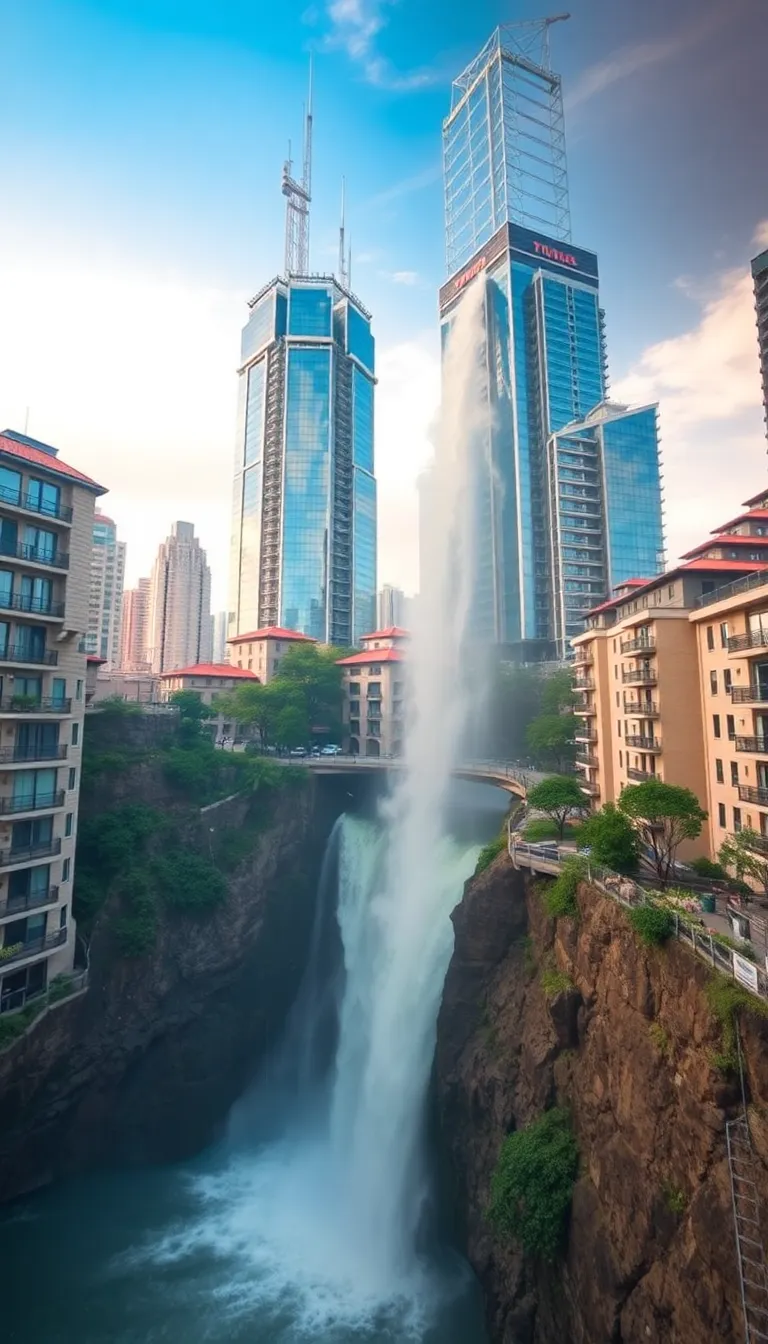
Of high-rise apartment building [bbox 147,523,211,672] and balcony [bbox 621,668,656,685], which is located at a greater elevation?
high-rise apartment building [bbox 147,523,211,672]

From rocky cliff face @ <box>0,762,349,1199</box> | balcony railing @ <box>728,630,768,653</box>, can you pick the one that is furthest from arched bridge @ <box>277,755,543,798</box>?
balcony railing @ <box>728,630,768,653</box>

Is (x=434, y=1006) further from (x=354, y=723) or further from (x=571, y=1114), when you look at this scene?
(x=354, y=723)

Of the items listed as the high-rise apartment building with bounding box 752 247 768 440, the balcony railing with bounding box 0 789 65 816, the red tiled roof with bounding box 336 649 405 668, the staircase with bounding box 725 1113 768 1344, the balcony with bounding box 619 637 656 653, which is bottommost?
the staircase with bounding box 725 1113 768 1344

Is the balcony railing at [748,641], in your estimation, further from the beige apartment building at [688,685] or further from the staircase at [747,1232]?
the staircase at [747,1232]

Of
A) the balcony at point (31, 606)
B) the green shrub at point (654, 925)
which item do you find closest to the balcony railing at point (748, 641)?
the green shrub at point (654, 925)

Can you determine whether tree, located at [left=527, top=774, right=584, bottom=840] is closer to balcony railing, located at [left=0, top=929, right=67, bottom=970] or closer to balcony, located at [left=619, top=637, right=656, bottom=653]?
balcony, located at [left=619, top=637, right=656, bottom=653]

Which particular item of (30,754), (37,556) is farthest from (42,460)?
(30,754)

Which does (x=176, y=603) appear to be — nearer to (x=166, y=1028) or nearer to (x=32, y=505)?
(x=32, y=505)
